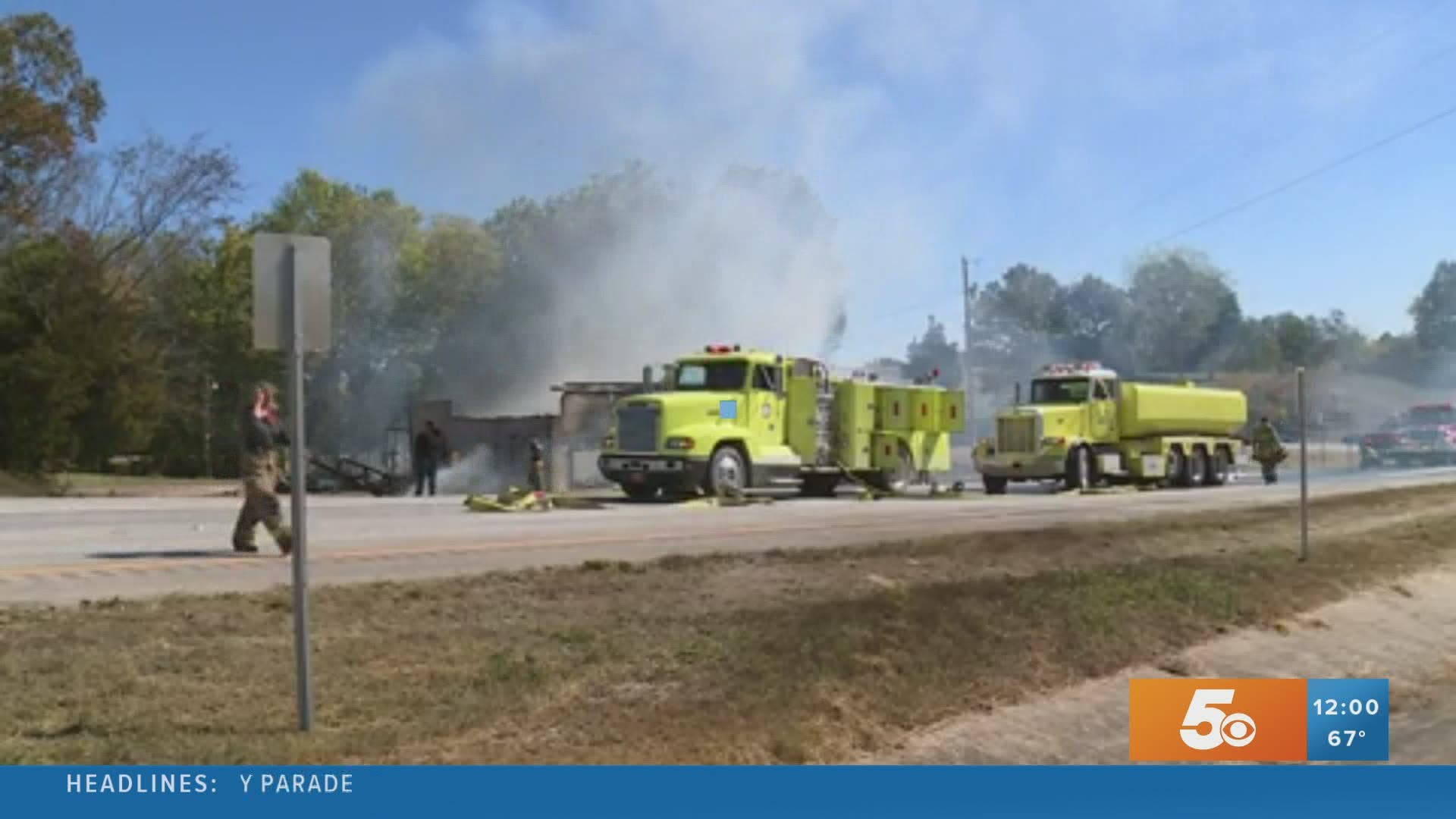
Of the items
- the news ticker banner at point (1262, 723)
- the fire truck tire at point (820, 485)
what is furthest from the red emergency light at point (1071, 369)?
the news ticker banner at point (1262, 723)

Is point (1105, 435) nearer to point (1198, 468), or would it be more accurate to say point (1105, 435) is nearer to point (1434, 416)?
point (1198, 468)

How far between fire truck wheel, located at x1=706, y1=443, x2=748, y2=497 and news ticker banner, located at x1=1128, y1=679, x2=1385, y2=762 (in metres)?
16.7

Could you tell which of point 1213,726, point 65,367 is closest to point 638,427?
point 1213,726

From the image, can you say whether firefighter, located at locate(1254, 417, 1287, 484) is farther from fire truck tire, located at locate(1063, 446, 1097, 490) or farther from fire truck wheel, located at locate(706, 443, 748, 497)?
fire truck wheel, located at locate(706, 443, 748, 497)

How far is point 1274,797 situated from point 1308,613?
636 centimetres

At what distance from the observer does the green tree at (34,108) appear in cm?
4019

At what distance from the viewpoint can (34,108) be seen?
132 ft

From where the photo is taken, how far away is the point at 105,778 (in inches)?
214

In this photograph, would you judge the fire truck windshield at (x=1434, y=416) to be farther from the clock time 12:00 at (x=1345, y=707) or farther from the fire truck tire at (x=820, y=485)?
the clock time 12:00 at (x=1345, y=707)

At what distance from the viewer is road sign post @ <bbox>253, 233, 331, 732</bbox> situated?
6.40 m

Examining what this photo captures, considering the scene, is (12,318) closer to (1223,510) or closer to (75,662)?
(1223,510)

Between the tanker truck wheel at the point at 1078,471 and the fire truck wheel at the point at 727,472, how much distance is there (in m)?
9.24

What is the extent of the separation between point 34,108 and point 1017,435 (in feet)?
93.6

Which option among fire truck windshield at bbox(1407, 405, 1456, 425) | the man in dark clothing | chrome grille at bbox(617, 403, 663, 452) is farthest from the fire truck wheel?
fire truck windshield at bbox(1407, 405, 1456, 425)
